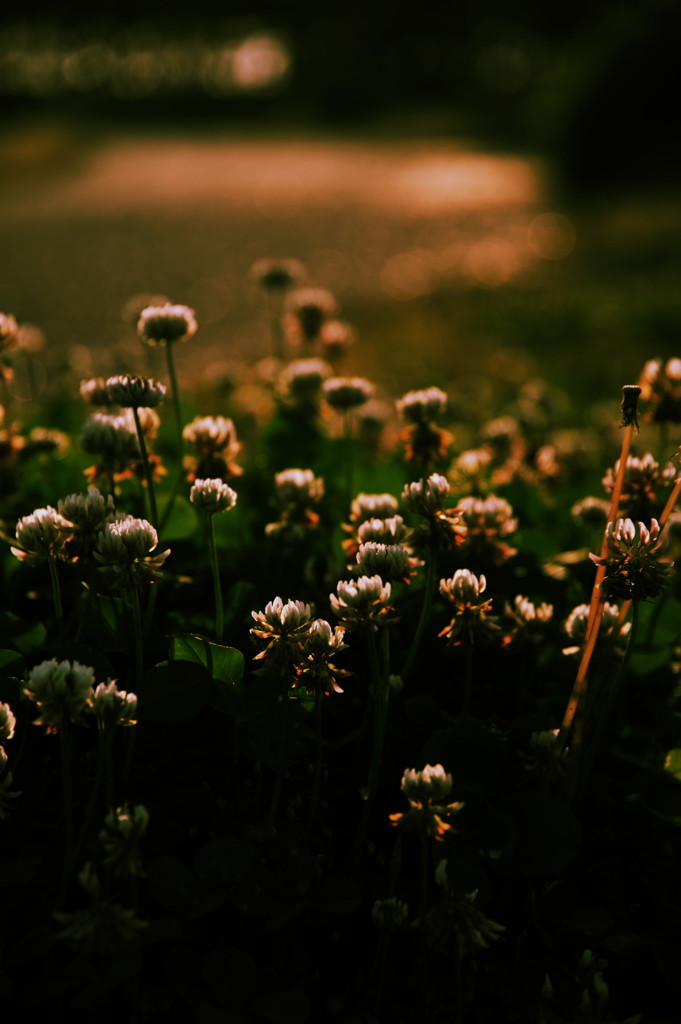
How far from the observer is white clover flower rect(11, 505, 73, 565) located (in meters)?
1.43

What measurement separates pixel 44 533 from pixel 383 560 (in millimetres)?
426

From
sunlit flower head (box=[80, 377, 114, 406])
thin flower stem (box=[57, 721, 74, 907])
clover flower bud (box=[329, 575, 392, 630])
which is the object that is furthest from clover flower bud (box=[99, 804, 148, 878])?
sunlit flower head (box=[80, 377, 114, 406])

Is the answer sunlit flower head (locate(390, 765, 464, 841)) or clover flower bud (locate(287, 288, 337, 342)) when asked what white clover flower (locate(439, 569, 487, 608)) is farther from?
clover flower bud (locate(287, 288, 337, 342))

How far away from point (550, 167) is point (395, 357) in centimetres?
677

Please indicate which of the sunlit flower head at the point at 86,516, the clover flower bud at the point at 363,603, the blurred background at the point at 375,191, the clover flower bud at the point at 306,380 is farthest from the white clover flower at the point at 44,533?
the blurred background at the point at 375,191

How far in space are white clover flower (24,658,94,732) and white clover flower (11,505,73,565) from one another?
0.81 ft

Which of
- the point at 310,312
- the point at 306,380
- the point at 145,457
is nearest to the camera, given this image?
the point at 145,457

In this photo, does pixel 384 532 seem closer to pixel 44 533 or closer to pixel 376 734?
pixel 376 734

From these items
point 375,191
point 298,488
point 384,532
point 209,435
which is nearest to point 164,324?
point 209,435

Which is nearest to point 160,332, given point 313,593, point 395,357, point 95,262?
point 313,593

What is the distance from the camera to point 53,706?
1.23 m

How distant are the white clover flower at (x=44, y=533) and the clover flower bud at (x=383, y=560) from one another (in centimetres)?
37

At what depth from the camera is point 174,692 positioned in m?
1.43

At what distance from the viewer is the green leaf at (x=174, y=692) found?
1.42 metres
